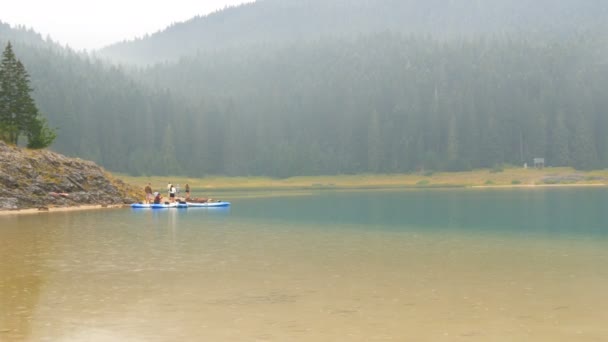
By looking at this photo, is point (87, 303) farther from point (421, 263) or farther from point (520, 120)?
point (520, 120)

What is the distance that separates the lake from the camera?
14594 millimetres

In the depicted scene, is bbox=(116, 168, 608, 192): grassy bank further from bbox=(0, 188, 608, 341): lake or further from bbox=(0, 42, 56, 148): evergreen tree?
bbox=(0, 188, 608, 341): lake

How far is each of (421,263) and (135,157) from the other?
163426 millimetres

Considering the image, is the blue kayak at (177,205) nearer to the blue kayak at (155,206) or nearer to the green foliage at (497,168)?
the blue kayak at (155,206)

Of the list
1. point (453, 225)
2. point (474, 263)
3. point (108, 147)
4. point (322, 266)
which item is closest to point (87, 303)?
point (322, 266)

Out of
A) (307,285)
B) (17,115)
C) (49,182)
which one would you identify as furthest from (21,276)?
(17,115)

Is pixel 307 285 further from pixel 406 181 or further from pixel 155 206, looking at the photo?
pixel 406 181

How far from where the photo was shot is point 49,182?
66000 mm

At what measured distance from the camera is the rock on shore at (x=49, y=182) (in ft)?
205

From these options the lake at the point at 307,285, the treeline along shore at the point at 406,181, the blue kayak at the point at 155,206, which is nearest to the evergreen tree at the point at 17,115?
the blue kayak at the point at 155,206

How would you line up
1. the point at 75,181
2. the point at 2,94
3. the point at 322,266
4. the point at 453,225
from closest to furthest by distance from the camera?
the point at 322,266 < the point at 453,225 < the point at 75,181 < the point at 2,94

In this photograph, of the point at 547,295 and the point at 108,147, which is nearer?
the point at 547,295

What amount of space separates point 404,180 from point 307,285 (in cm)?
15340

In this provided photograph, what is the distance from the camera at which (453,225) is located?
140 feet
